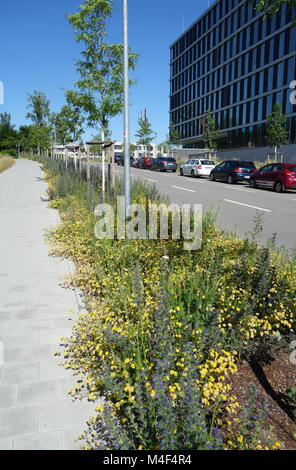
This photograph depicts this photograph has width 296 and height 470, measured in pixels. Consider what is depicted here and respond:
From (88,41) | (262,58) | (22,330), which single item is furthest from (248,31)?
(22,330)

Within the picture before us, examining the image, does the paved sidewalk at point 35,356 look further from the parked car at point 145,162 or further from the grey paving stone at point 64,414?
the parked car at point 145,162

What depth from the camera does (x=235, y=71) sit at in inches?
1967

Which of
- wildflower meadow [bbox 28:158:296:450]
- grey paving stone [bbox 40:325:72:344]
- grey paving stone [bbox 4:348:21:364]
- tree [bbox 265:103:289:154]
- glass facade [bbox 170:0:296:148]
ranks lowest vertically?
grey paving stone [bbox 4:348:21:364]

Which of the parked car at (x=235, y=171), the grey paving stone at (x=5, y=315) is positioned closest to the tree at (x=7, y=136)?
the parked car at (x=235, y=171)

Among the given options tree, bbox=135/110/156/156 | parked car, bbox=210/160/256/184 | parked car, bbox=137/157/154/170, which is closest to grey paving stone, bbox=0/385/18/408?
parked car, bbox=210/160/256/184

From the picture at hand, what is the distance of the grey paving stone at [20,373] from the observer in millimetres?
2891

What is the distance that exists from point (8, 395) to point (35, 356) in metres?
0.52

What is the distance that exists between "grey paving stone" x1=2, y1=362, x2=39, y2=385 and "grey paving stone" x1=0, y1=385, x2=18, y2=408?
6cm

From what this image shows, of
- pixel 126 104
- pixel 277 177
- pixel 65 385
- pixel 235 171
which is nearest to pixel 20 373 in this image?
pixel 65 385

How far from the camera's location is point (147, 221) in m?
6.31

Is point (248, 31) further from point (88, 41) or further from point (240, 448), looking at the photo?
point (240, 448)

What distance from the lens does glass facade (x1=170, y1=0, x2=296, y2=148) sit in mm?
39656

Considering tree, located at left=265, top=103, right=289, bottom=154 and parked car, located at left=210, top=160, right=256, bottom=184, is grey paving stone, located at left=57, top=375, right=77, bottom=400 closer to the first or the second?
parked car, located at left=210, top=160, right=256, bottom=184

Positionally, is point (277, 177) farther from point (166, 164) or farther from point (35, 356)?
point (166, 164)
